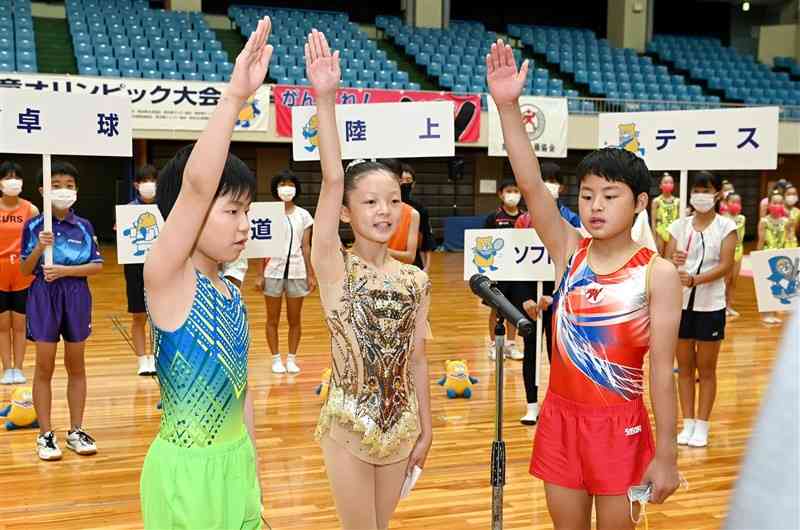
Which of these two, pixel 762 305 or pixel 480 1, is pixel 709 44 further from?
pixel 762 305

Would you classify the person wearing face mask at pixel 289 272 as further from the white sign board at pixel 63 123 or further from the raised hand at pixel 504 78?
the raised hand at pixel 504 78

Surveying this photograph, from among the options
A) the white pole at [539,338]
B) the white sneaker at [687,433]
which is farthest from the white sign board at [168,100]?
the white sneaker at [687,433]

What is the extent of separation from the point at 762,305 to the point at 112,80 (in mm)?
10467

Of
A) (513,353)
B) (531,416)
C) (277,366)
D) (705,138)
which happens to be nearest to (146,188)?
(277,366)

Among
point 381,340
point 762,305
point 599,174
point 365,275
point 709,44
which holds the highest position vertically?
point 709,44

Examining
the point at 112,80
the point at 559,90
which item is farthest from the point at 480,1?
the point at 112,80

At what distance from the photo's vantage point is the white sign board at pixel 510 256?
562cm

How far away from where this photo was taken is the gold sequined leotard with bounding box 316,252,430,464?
239 cm

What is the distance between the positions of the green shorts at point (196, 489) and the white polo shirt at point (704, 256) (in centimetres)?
383

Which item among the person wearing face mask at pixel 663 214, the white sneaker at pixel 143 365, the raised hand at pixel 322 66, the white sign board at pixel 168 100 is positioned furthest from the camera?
the white sign board at pixel 168 100

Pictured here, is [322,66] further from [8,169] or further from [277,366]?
[277,366]

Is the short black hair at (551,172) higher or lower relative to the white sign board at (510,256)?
higher

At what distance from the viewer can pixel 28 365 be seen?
7113 mm

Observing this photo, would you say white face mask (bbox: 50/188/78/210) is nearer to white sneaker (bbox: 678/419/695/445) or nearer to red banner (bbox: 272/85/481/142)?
white sneaker (bbox: 678/419/695/445)
